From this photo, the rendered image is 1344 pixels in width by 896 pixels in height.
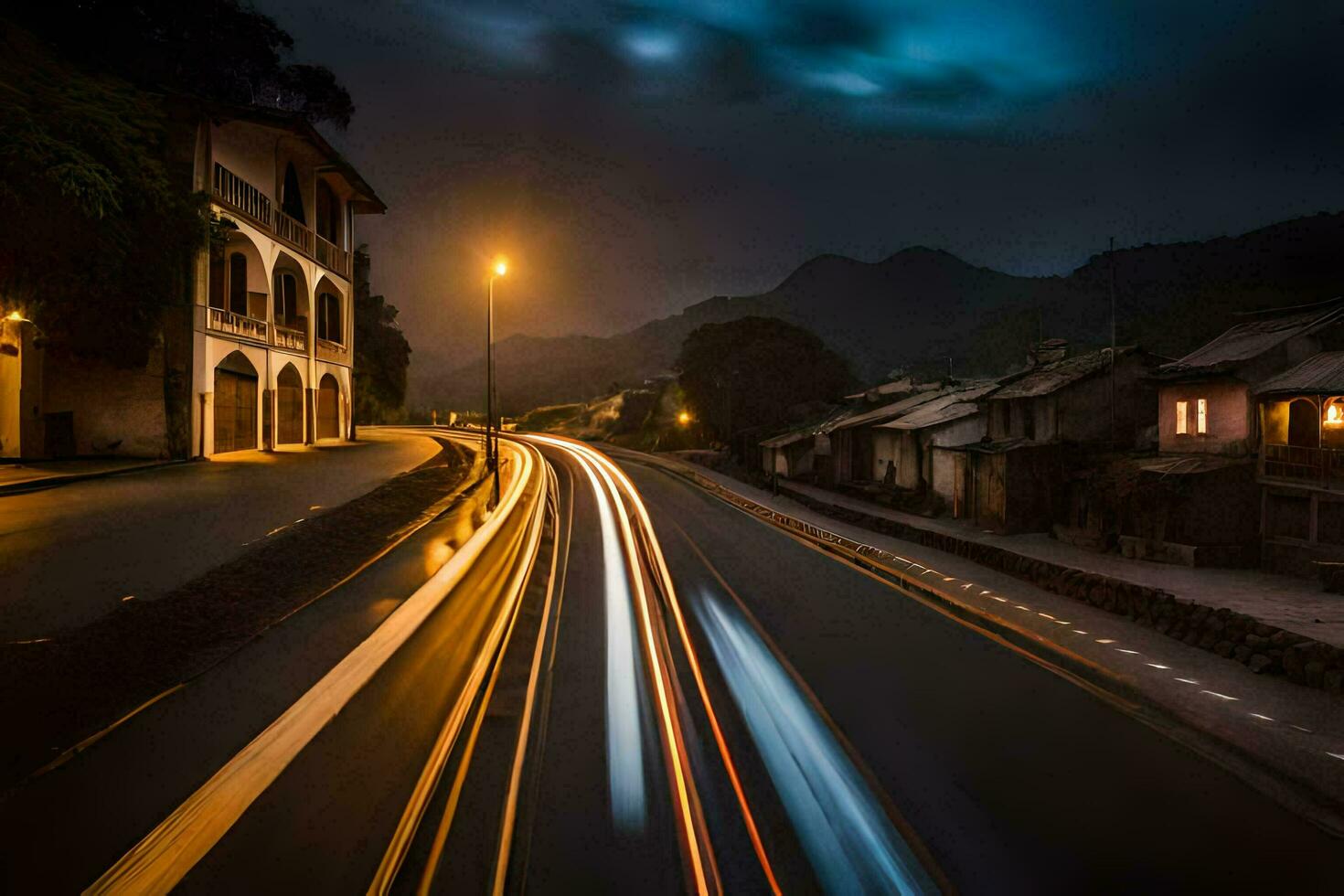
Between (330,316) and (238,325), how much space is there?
13.5 m

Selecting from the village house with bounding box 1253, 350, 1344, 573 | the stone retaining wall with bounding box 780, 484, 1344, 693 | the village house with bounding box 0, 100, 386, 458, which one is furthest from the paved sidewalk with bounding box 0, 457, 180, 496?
the village house with bounding box 1253, 350, 1344, 573

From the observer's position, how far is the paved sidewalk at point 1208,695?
738 cm

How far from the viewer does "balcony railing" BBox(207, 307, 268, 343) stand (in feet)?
86.4

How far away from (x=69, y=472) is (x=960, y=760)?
2393 centimetres

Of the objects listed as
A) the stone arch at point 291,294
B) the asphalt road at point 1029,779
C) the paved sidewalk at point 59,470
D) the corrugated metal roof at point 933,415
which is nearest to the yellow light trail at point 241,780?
the asphalt road at point 1029,779

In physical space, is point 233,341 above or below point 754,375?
below

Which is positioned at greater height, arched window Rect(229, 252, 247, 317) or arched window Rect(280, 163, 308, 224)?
arched window Rect(280, 163, 308, 224)

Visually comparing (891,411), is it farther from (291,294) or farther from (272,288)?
(291,294)

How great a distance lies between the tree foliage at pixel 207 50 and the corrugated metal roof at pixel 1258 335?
124 feet

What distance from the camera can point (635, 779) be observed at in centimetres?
667

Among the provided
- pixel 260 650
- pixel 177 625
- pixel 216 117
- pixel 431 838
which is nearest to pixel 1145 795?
pixel 431 838

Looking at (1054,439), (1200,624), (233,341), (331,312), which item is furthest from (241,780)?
(331,312)

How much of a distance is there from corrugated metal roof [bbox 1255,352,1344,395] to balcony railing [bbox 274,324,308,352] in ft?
125

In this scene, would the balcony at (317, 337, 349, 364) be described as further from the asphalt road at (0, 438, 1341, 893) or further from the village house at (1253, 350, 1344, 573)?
the village house at (1253, 350, 1344, 573)
